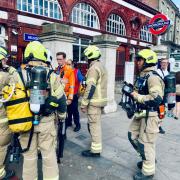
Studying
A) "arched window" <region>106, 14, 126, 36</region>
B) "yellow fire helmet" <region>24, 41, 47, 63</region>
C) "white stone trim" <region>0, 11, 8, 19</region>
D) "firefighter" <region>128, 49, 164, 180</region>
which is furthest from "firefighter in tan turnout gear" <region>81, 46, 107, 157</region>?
"arched window" <region>106, 14, 126, 36</region>

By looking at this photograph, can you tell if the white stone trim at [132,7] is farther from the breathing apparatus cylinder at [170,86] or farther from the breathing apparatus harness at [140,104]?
the breathing apparatus harness at [140,104]

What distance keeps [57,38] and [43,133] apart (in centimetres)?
321

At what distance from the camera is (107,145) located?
4.44m

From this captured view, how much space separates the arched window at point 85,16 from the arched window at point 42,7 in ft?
5.28

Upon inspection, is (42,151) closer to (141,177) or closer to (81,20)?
(141,177)

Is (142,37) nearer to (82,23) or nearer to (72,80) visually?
(82,23)

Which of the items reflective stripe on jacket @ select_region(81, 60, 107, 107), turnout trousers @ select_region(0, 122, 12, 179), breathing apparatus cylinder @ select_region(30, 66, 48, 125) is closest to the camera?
breathing apparatus cylinder @ select_region(30, 66, 48, 125)

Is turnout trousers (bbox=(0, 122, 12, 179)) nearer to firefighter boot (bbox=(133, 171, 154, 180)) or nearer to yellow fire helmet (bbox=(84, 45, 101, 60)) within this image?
yellow fire helmet (bbox=(84, 45, 101, 60))

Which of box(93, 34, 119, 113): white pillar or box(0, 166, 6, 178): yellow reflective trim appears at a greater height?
box(93, 34, 119, 113): white pillar

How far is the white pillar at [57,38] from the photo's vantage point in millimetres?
5160

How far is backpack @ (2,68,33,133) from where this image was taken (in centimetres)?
239

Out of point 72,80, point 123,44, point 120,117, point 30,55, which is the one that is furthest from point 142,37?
point 30,55

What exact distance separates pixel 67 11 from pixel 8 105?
1387cm

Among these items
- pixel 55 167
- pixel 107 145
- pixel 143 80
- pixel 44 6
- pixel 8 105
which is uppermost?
pixel 44 6
